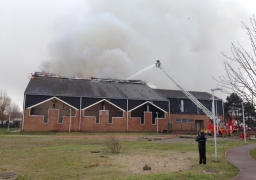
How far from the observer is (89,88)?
50.8 m

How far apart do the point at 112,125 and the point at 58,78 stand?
16.2m

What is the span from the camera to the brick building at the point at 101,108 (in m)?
44.4

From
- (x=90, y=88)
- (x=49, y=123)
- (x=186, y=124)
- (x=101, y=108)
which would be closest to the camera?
(x=49, y=123)

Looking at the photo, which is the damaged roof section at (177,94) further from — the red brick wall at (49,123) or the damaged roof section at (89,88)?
the red brick wall at (49,123)

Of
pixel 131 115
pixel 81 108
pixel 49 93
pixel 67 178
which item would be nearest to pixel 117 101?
pixel 131 115

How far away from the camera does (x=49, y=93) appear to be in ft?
148

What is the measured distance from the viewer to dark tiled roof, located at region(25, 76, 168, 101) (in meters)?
46.3

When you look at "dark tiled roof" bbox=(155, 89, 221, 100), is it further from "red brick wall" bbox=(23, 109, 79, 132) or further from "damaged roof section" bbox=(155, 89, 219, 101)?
→ "red brick wall" bbox=(23, 109, 79, 132)

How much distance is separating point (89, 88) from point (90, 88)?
0.78 feet

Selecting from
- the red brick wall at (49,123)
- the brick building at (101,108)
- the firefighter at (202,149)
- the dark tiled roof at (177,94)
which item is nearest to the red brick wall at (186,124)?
the brick building at (101,108)

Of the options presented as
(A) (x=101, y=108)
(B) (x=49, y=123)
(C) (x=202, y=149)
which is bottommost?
(C) (x=202, y=149)

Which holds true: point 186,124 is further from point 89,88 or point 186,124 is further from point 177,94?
point 89,88

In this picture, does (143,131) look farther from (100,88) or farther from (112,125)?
(100,88)

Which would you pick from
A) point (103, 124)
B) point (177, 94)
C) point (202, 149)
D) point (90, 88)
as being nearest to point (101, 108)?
point (103, 124)
